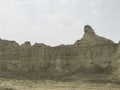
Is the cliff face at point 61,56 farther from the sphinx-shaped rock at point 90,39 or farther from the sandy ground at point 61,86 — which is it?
the sandy ground at point 61,86

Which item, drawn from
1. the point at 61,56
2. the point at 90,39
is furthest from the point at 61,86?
the point at 61,56

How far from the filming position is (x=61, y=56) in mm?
67125

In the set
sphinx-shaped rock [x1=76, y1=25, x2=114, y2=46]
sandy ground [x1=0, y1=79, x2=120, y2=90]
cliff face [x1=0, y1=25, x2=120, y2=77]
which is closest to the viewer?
sandy ground [x1=0, y1=79, x2=120, y2=90]

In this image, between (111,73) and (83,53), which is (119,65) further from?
(83,53)

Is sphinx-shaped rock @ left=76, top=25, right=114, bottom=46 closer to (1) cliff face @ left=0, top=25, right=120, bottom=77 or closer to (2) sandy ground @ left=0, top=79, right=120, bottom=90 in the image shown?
(1) cliff face @ left=0, top=25, right=120, bottom=77

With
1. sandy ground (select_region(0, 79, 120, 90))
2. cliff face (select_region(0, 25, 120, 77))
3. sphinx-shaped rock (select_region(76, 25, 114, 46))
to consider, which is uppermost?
sphinx-shaped rock (select_region(76, 25, 114, 46))

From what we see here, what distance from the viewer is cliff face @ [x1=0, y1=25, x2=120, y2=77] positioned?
201ft

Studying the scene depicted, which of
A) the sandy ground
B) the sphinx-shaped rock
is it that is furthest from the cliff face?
the sandy ground

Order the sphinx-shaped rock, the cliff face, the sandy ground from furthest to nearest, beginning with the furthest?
1. the sphinx-shaped rock
2. the cliff face
3. the sandy ground

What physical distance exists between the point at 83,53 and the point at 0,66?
57.7 feet

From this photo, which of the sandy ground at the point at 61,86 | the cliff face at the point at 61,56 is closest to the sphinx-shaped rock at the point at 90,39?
the cliff face at the point at 61,56

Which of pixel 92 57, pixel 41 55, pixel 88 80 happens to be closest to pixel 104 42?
pixel 92 57

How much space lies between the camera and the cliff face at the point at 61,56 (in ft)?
201

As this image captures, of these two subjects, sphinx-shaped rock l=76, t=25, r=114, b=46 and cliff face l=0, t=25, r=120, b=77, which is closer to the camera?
cliff face l=0, t=25, r=120, b=77
